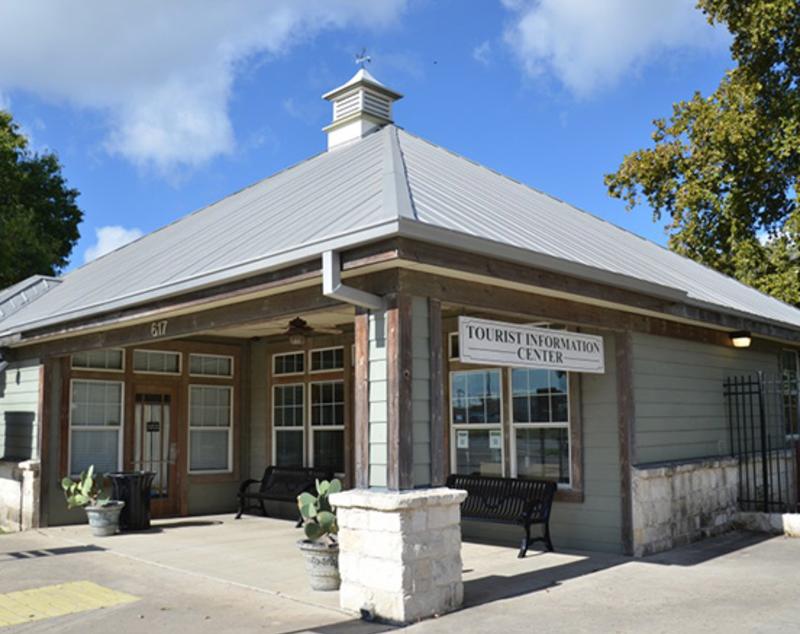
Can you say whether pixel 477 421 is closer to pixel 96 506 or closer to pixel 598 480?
pixel 598 480

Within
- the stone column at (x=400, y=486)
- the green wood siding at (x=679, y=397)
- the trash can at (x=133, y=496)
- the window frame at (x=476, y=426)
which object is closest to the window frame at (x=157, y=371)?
the trash can at (x=133, y=496)

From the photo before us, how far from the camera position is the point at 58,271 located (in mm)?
29109

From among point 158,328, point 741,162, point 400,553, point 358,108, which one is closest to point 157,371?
point 158,328

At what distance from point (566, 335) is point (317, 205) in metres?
2.94

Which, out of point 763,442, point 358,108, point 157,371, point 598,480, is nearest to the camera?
point 598,480

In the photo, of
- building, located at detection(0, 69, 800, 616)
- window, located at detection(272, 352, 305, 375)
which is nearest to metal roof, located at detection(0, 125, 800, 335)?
building, located at detection(0, 69, 800, 616)

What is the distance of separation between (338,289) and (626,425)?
4.25 meters

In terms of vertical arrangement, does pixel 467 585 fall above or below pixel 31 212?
below

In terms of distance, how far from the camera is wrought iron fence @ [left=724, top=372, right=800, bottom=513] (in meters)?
11.1

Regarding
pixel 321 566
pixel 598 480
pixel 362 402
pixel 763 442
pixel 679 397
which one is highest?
pixel 679 397

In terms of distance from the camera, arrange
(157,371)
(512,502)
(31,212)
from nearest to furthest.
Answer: (512,502) → (157,371) → (31,212)

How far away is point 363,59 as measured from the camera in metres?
13.3

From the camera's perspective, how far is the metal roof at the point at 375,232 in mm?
6672

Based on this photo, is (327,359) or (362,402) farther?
(327,359)
